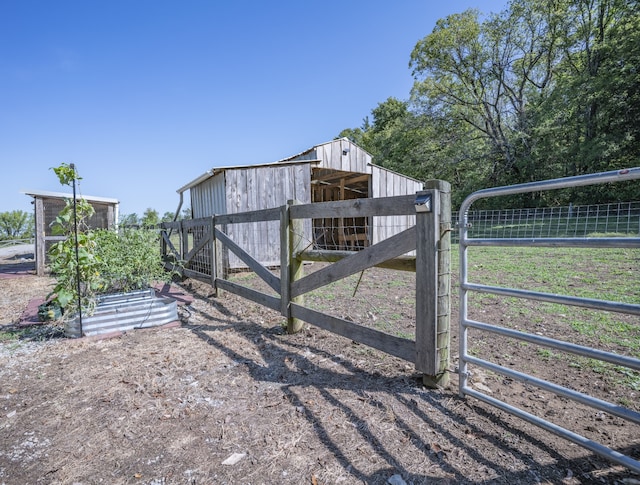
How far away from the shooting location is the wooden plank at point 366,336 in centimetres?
246

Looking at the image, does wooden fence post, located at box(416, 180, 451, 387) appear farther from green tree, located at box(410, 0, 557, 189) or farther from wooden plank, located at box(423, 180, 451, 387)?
green tree, located at box(410, 0, 557, 189)

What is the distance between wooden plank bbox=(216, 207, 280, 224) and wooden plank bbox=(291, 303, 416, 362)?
1.31 m

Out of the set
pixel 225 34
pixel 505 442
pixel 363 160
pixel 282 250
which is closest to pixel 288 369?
pixel 282 250

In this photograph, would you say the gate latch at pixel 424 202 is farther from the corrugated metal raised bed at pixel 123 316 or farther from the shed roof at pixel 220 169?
the shed roof at pixel 220 169

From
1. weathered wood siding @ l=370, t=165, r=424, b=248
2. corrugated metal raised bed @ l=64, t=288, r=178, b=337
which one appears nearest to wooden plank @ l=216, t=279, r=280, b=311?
corrugated metal raised bed @ l=64, t=288, r=178, b=337

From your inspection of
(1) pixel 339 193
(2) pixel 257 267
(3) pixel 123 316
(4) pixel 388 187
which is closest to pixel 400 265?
(2) pixel 257 267

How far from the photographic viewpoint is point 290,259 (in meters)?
3.69

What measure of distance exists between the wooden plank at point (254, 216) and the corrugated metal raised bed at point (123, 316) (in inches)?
62.7

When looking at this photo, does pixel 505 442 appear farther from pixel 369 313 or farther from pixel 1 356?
pixel 1 356

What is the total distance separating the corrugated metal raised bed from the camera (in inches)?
144

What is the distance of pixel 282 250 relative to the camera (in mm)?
3795

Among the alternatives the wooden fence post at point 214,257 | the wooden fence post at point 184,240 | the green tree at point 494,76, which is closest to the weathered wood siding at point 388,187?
the wooden fence post at point 184,240

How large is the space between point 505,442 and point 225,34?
1096 cm

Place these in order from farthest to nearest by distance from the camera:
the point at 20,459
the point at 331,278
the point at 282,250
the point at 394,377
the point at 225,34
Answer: the point at 225,34 → the point at 282,250 → the point at 331,278 → the point at 394,377 → the point at 20,459
